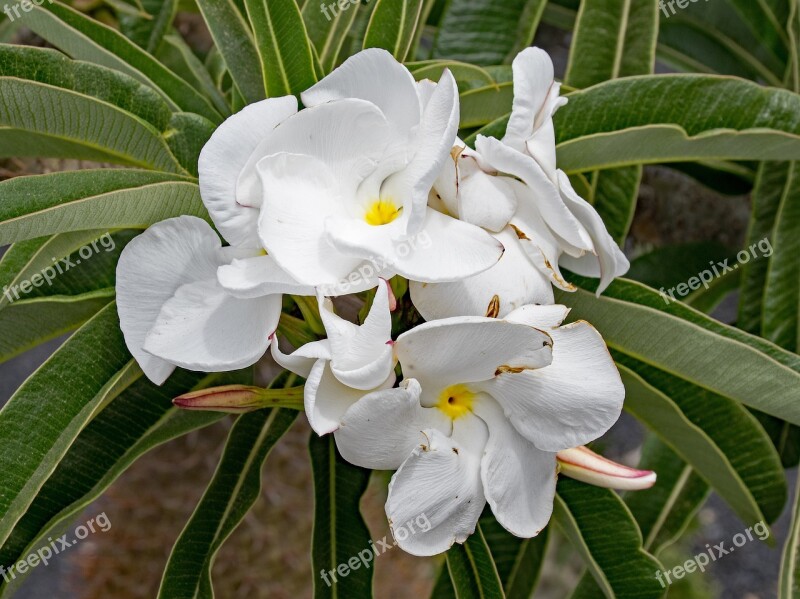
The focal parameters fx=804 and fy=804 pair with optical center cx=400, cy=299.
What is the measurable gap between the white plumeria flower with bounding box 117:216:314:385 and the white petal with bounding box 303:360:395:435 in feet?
0.17

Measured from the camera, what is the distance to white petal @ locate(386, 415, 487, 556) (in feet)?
1.61

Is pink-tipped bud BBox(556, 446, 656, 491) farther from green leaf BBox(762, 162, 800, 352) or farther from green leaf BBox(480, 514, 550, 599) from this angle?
green leaf BBox(762, 162, 800, 352)

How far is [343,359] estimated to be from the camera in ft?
1.56

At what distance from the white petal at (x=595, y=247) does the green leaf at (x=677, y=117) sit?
0.14 m

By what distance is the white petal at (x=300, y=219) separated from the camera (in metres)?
0.49

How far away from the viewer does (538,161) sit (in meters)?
0.55

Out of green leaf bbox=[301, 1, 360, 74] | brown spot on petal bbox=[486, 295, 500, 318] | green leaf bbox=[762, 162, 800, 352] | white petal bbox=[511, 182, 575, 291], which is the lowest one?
green leaf bbox=[762, 162, 800, 352]

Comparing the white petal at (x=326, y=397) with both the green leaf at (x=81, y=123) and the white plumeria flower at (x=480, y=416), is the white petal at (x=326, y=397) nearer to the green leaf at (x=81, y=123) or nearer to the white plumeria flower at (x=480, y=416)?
the white plumeria flower at (x=480, y=416)

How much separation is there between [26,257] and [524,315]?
45 centimetres

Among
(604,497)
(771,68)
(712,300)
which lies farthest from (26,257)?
(771,68)

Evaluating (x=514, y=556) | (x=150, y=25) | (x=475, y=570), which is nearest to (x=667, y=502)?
(x=514, y=556)

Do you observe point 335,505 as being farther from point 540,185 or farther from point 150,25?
point 150,25

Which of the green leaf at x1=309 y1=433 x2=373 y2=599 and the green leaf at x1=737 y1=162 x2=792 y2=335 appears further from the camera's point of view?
the green leaf at x1=737 y1=162 x2=792 y2=335

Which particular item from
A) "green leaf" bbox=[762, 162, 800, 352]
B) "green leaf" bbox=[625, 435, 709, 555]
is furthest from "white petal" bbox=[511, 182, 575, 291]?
"green leaf" bbox=[625, 435, 709, 555]
